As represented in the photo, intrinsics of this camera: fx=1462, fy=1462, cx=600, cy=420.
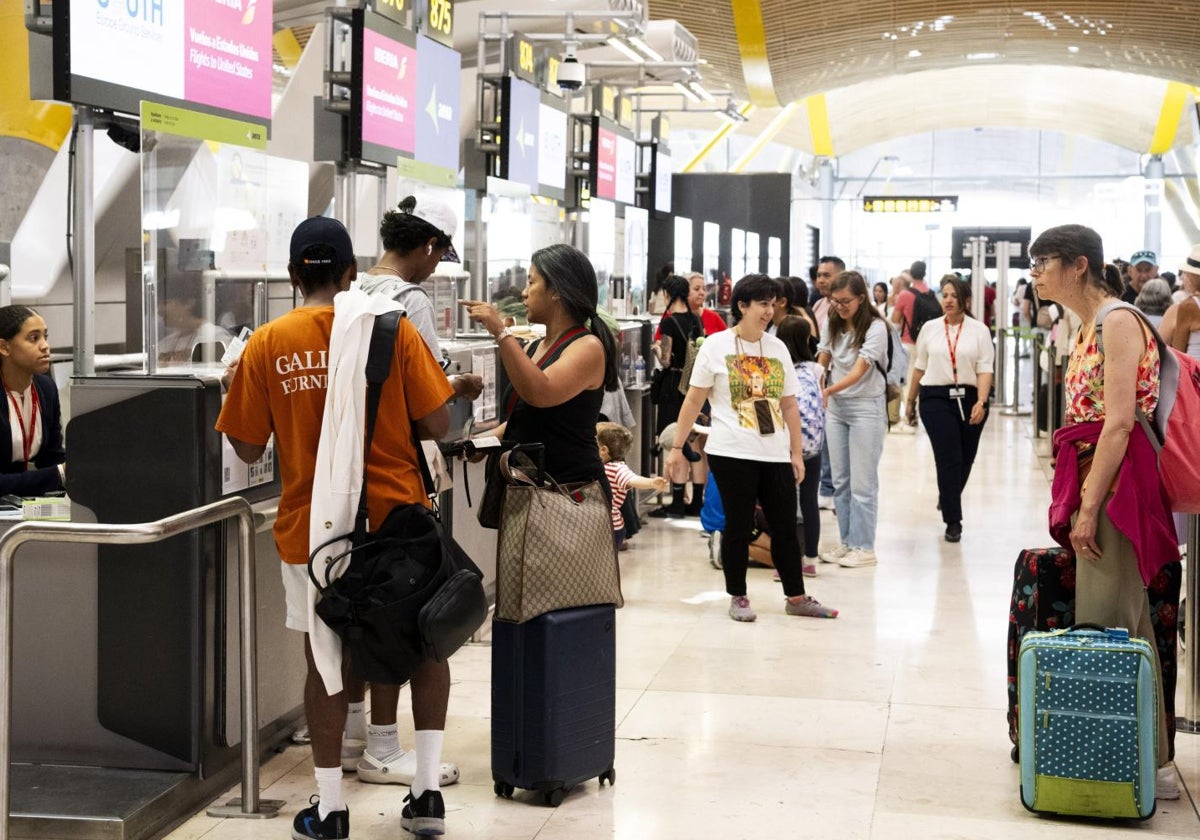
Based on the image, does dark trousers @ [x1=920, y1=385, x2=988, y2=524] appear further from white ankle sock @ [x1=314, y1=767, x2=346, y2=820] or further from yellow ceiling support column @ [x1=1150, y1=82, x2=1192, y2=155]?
yellow ceiling support column @ [x1=1150, y1=82, x2=1192, y2=155]

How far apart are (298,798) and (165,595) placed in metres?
0.69

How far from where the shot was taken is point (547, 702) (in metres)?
3.99

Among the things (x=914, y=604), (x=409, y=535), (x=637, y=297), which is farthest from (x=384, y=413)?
(x=637, y=297)

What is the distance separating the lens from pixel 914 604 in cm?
700

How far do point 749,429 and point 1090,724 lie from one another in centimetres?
254

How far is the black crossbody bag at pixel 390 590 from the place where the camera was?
345 cm

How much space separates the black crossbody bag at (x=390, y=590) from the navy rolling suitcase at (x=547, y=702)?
1.59 feet

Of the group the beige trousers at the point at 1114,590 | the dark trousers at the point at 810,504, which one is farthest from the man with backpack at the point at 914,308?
the beige trousers at the point at 1114,590

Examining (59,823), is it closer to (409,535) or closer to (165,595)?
(165,595)

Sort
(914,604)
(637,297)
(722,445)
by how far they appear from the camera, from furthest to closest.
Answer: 1. (637,297)
2. (914,604)
3. (722,445)

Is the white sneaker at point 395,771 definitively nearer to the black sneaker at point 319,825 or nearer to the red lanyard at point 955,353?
the black sneaker at point 319,825

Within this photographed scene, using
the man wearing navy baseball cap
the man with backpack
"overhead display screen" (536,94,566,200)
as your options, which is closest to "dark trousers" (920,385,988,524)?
"overhead display screen" (536,94,566,200)

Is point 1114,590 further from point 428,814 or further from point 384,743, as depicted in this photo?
point 384,743

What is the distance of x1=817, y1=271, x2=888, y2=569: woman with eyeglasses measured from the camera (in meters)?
7.87
